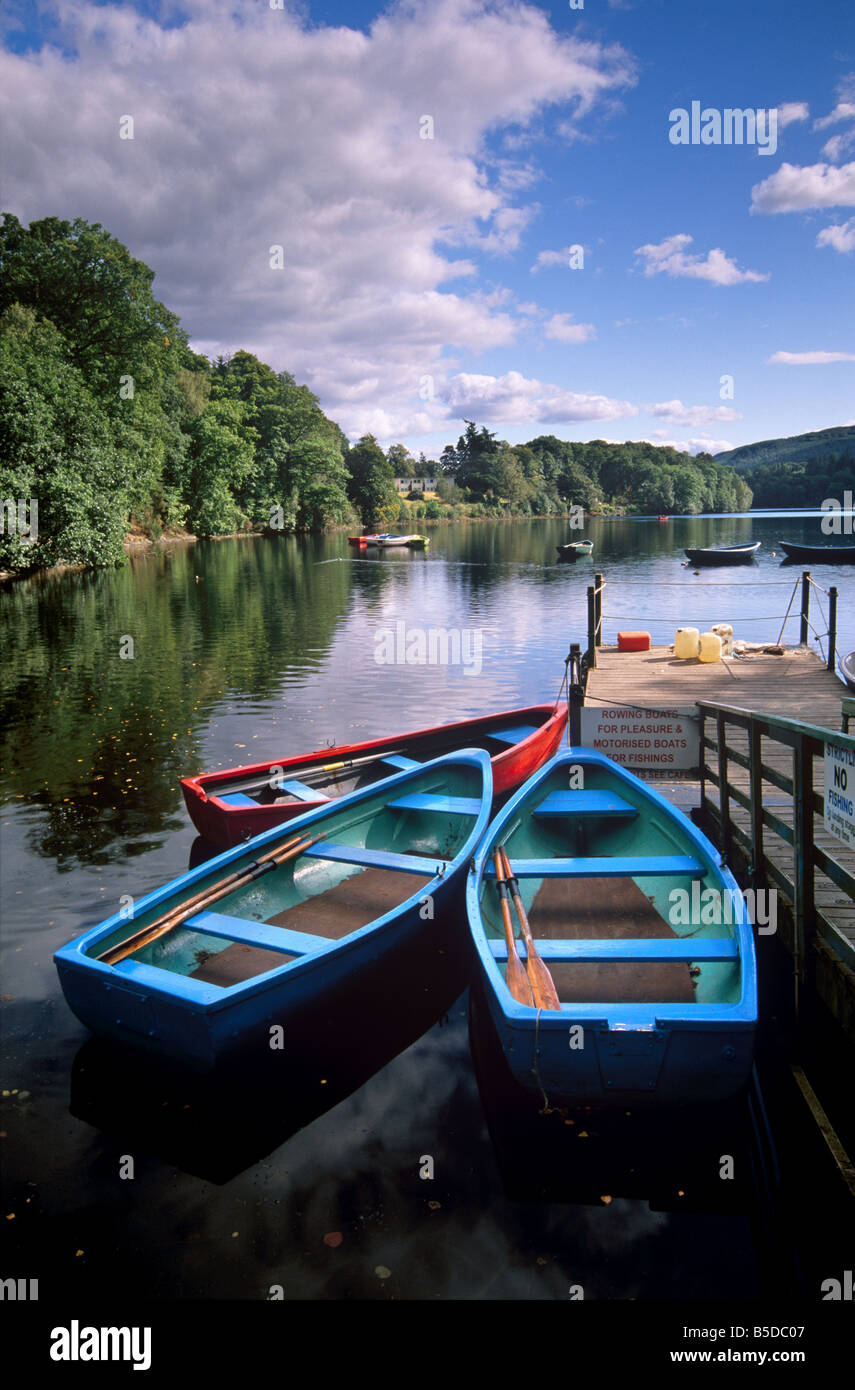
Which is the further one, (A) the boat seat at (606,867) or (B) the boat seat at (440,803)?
(B) the boat seat at (440,803)

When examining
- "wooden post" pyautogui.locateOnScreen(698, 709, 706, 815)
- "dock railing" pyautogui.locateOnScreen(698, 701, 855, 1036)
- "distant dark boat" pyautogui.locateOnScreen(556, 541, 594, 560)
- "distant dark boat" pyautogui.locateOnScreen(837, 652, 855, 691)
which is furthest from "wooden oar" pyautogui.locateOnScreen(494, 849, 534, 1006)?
"distant dark boat" pyautogui.locateOnScreen(556, 541, 594, 560)

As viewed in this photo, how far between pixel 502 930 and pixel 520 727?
7.03 meters

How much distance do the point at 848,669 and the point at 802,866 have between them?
384 inches

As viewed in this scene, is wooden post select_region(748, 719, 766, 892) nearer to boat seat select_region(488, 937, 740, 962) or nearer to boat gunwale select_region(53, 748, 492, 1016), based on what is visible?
boat seat select_region(488, 937, 740, 962)

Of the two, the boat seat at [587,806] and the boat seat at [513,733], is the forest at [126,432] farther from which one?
the boat seat at [587,806]

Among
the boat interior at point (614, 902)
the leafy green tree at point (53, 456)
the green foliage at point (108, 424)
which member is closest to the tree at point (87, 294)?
the green foliage at point (108, 424)

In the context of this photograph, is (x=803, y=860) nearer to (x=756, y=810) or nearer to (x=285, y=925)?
(x=756, y=810)

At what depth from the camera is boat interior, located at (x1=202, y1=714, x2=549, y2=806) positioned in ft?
34.9

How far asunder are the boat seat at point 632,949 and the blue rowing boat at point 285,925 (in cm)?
133

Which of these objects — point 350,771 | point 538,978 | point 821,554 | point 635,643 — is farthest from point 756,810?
point 821,554

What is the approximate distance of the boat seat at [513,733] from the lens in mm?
13125

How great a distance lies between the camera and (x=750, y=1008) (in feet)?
16.7
